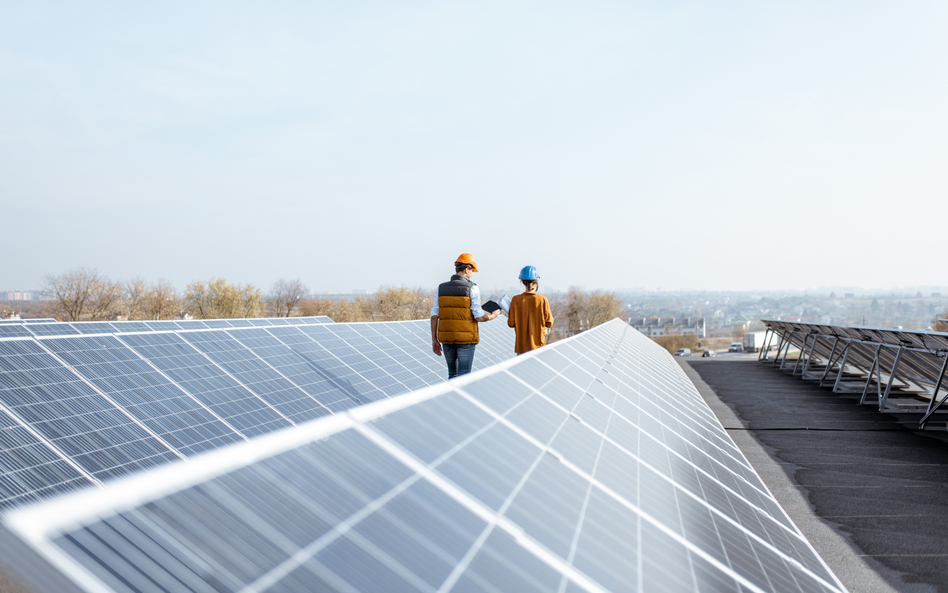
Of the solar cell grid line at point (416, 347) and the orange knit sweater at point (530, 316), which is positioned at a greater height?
the orange knit sweater at point (530, 316)

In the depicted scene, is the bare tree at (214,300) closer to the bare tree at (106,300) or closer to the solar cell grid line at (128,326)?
the bare tree at (106,300)

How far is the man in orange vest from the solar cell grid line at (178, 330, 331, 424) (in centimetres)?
375

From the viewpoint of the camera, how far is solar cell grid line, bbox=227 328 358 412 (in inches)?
464

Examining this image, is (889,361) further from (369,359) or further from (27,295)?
(27,295)

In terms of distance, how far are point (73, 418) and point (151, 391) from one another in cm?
170

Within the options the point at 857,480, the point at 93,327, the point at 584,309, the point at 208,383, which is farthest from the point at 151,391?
the point at 584,309

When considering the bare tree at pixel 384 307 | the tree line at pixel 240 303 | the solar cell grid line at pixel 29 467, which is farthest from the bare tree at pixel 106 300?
the solar cell grid line at pixel 29 467

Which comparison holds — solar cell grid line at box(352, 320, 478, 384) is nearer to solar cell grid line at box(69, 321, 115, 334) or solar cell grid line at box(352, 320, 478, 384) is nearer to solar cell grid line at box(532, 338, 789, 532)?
solar cell grid line at box(69, 321, 115, 334)

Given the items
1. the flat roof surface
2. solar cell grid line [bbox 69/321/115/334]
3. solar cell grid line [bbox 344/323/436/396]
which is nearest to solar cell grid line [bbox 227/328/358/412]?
solar cell grid line [bbox 344/323/436/396]

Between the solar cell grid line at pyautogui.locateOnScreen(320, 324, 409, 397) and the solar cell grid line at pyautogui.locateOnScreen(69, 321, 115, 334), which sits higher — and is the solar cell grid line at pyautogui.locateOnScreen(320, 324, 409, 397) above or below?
below

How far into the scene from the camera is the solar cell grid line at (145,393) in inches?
332

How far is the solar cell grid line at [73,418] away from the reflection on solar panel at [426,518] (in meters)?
5.69

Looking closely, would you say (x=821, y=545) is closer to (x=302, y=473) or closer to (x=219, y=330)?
(x=302, y=473)

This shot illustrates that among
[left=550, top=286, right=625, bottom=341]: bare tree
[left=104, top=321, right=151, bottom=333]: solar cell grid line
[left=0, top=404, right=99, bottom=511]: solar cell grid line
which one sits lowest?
[left=550, top=286, right=625, bottom=341]: bare tree
